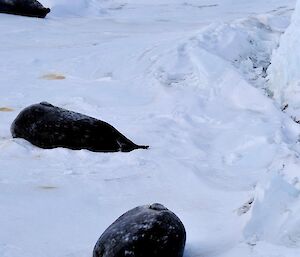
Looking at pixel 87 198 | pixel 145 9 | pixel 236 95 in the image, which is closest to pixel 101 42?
pixel 236 95

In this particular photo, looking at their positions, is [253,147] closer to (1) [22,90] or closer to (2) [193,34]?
(1) [22,90]

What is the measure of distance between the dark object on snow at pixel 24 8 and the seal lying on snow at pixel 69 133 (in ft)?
18.6

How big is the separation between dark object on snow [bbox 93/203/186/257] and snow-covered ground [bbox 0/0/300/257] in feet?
0.64

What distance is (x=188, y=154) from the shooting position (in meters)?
5.33

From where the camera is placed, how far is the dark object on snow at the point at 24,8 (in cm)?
1086

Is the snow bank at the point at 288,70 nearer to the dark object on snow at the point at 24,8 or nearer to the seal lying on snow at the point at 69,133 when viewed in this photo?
the seal lying on snow at the point at 69,133

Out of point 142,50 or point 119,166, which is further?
point 142,50

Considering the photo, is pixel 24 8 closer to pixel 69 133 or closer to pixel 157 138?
pixel 157 138

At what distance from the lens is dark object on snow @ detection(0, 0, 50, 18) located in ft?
35.6

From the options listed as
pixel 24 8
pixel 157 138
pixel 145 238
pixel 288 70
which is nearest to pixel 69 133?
pixel 157 138

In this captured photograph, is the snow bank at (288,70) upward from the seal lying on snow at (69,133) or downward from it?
upward

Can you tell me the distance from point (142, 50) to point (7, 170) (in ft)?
12.5

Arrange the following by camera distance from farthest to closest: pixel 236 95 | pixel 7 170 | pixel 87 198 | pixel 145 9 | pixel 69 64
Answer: pixel 145 9
pixel 69 64
pixel 236 95
pixel 7 170
pixel 87 198

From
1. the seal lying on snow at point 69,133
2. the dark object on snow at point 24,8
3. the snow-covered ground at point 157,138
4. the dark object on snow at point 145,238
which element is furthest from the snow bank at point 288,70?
the dark object on snow at point 24,8
